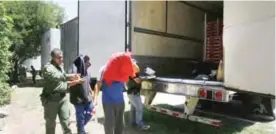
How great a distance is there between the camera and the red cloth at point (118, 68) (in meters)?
5.30

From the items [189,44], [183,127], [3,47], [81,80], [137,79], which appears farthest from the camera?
[3,47]

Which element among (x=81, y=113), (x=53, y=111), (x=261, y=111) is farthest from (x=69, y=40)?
(x=53, y=111)

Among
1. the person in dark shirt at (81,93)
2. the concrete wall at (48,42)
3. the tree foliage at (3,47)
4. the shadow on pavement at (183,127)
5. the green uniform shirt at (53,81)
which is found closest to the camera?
the green uniform shirt at (53,81)

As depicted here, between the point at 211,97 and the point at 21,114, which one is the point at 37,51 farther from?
the point at 211,97

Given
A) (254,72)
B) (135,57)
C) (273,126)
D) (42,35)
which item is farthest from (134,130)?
(42,35)

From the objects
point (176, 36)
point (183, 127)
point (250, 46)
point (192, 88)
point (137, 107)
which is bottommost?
point (183, 127)

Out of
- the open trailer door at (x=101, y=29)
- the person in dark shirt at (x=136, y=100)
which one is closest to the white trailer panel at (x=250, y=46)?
the person in dark shirt at (x=136, y=100)

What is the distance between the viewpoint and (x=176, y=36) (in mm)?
9250

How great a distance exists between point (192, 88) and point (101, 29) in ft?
7.70

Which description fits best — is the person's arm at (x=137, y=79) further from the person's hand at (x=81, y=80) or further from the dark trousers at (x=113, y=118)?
the dark trousers at (x=113, y=118)

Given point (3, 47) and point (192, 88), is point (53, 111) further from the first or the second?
point (3, 47)

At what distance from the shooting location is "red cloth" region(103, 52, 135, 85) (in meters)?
5.30

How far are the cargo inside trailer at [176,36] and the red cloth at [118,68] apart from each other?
6.18 feet

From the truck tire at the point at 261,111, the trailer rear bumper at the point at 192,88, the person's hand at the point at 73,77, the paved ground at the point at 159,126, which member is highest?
the person's hand at the point at 73,77
